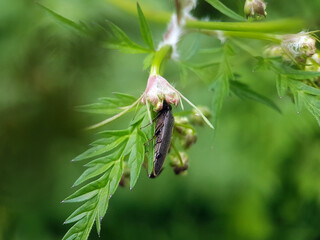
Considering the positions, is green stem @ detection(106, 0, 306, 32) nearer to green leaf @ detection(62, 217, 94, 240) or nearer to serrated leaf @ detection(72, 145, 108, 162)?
serrated leaf @ detection(72, 145, 108, 162)

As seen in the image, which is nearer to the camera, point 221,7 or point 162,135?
point 162,135

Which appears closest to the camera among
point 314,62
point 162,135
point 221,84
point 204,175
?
point 162,135

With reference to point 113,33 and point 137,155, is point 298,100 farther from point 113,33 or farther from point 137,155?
point 113,33

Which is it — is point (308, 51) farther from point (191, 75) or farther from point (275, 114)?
point (275, 114)

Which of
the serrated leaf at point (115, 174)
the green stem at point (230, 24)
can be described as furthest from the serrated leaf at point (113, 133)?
the green stem at point (230, 24)

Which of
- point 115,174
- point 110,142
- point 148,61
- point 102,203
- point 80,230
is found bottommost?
point 80,230

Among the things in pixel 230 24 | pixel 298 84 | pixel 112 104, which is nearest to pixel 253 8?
pixel 230 24

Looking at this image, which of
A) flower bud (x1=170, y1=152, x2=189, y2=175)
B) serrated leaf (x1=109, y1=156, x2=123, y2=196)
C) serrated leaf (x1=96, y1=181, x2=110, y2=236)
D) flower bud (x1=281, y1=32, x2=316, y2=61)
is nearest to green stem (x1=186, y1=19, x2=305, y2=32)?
flower bud (x1=281, y1=32, x2=316, y2=61)
